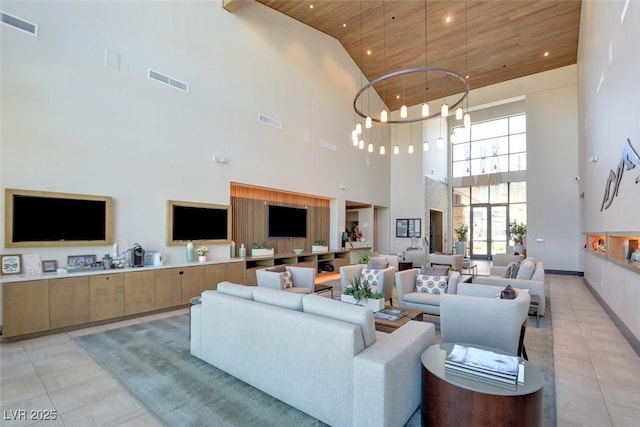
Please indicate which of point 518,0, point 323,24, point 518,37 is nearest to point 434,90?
point 518,37

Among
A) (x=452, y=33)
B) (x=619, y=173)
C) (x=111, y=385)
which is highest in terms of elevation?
(x=452, y=33)

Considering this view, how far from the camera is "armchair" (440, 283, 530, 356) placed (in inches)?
117

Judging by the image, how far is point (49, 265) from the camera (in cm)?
423

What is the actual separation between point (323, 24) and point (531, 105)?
7.52 metres

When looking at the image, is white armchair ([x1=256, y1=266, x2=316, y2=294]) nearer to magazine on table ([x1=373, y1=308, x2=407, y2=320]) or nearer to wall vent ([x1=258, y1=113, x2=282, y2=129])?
magazine on table ([x1=373, y1=308, x2=407, y2=320])

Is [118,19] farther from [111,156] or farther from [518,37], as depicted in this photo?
[518,37]

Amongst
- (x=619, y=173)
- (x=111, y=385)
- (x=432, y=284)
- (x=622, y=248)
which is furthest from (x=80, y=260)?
(x=622, y=248)

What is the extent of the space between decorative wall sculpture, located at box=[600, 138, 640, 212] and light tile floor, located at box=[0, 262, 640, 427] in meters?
2.15

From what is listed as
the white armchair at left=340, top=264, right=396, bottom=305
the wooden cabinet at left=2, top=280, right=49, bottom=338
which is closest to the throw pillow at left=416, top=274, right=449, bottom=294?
the white armchair at left=340, top=264, right=396, bottom=305

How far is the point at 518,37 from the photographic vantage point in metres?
8.62

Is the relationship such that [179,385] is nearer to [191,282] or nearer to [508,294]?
[191,282]

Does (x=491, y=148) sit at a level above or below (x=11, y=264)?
above

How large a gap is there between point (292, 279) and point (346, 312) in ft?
10.8

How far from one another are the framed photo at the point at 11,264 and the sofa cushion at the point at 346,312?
13.5ft
